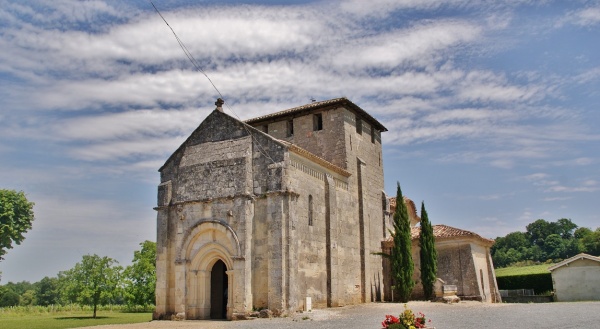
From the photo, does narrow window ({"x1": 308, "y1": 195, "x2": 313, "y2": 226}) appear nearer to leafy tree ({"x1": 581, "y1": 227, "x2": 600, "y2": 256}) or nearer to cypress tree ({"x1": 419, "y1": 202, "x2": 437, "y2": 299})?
A: cypress tree ({"x1": 419, "y1": 202, "x2": 437, "y2": 299})

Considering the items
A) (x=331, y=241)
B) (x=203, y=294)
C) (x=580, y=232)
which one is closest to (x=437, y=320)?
(x=331, y=241)

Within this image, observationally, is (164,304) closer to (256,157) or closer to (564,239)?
(256,157)

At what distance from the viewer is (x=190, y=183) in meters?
26.2

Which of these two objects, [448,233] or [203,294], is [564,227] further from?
[203,294]

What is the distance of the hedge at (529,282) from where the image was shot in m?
46.2

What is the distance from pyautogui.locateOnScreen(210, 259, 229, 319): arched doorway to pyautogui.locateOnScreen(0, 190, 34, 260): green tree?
36.4 m

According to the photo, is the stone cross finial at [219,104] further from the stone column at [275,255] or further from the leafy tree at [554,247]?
→ the leafy tree at [554,247]

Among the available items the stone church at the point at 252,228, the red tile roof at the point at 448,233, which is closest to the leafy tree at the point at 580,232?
the red tile roof at the point at 448,233

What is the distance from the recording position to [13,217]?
54.9m

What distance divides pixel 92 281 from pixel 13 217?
15.6 metres

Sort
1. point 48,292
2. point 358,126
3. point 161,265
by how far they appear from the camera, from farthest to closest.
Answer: point 48,292 < point 358,126 < point 161,265

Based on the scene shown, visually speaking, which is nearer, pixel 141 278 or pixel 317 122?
pixel 317 122

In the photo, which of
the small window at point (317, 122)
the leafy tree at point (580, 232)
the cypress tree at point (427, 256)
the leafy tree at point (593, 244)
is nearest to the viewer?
the cypress tree at point (427, 256)

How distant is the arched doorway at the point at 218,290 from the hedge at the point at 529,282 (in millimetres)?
32494
